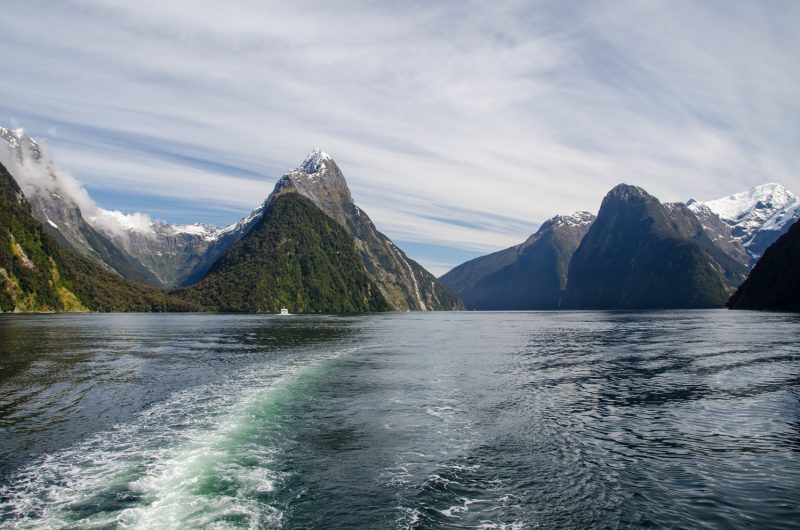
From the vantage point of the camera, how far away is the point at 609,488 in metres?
21.9

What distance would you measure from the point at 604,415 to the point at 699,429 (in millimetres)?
5834

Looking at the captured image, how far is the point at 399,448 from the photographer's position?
27.7 metres

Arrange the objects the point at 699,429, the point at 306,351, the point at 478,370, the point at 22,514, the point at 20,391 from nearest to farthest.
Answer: the point at 22,514, the point at 699,429, the point at 20,391, the point at 478,370, the point at 306,351

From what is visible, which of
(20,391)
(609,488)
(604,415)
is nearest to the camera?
(609,488)

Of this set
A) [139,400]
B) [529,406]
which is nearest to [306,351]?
[139,400]

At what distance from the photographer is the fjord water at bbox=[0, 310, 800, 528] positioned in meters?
19.6

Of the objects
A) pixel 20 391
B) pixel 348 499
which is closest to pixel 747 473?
pixel 348 499

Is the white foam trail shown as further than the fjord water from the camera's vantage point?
No

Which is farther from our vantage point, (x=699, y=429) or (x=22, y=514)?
(x=699, y=429)

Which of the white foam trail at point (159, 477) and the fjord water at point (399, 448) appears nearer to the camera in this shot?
the white foam trail at point (159, 477)

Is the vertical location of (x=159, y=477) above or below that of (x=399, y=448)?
below

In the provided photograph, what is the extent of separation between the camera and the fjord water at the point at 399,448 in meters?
19.6

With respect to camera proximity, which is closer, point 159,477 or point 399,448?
point 159,477

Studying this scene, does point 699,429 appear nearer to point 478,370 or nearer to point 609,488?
point 609,488
